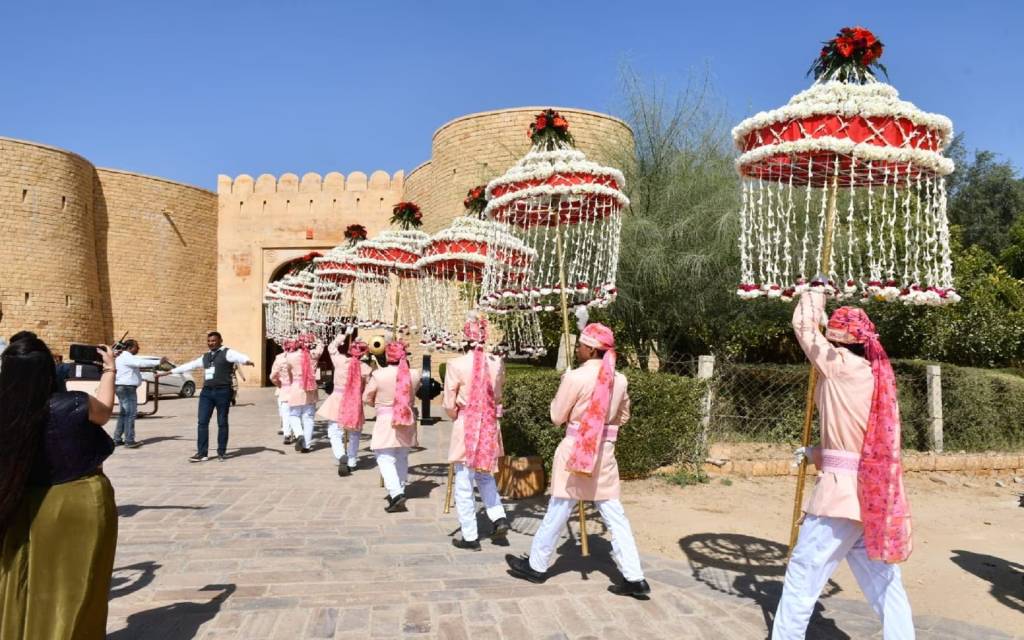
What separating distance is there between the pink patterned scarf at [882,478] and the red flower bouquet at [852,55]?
6.11ft

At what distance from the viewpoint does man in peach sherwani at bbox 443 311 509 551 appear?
4.99 metres

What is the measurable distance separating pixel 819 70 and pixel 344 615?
4208 mm

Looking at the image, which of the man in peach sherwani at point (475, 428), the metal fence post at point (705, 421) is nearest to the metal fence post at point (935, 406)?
the metal fence post at point (705, 421)

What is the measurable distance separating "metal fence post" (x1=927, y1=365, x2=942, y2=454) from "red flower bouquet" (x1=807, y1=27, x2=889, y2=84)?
650 cm

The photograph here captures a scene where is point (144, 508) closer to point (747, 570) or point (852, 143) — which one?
point (747, 570)

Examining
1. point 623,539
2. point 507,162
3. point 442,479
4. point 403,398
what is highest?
point 507,162

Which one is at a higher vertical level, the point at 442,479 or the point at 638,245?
the point at 638,245

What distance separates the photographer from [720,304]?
1157 centimetres

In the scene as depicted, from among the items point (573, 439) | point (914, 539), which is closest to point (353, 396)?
point (573, 439)

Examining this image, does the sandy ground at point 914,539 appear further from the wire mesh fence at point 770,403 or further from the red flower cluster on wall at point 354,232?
the red flower cluster on wall at point 354,232

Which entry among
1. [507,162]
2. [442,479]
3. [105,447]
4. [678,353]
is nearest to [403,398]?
[442,479]

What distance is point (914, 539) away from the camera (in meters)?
5.53

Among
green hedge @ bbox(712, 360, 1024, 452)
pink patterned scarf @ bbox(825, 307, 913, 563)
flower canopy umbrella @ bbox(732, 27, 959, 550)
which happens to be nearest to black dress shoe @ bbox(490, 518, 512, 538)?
flower canopy umbrella @ bbox(732, 27, 959, 550)

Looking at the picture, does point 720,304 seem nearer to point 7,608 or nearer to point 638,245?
point 638,245
